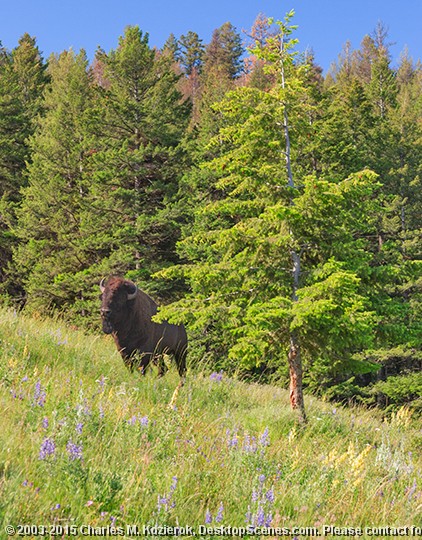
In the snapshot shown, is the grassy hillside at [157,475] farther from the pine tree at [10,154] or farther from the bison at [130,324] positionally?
the pine tree at [10,154]

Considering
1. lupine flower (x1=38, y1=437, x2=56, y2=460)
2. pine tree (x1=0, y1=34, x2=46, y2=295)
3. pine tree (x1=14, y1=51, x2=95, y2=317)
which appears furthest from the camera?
pine tree (x1=0, y1=34, x2=46, y2=295)

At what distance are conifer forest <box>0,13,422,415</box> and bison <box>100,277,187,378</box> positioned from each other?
721 millimetres

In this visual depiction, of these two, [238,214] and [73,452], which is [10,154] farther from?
[73,452]

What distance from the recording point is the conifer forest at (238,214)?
313 inches

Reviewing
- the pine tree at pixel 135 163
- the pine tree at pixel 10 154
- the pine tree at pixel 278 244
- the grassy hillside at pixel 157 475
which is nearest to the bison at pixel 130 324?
the pine tree at pixel 278 244

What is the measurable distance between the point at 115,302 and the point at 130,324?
55 cm

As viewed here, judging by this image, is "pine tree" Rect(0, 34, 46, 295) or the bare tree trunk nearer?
the bare tree trunk

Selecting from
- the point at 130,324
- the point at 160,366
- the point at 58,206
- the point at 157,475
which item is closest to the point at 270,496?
the point at 157,475

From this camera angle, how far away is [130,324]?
8523mm

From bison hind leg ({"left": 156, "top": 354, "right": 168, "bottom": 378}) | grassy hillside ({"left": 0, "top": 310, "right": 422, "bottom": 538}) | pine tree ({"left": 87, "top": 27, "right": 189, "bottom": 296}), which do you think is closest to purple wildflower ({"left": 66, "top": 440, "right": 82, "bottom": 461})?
grassy hillside ({"left": 0, "top": 310, "right": 422, "bottom": 538})

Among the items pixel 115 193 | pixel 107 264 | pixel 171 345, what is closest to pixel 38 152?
pixel 115 193

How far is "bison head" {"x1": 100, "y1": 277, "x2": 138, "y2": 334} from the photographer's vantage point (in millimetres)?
8141

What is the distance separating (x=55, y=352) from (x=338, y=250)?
5062 mm

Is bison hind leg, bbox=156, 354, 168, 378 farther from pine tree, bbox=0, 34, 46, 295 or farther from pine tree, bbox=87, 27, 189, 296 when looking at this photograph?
pine tree, bbox=0, 34, 46, 295
